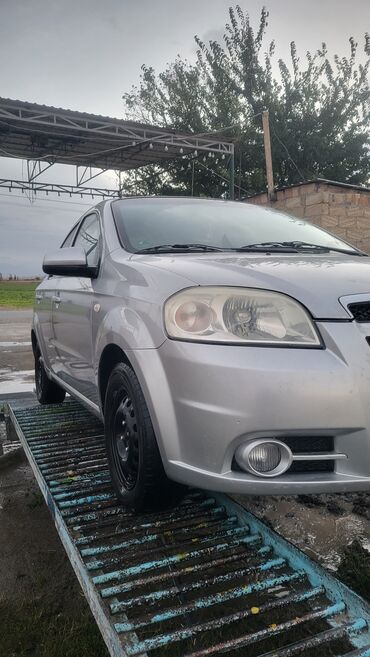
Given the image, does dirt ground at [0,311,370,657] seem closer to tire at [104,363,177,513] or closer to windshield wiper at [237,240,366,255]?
tire at [104,363,177,513]

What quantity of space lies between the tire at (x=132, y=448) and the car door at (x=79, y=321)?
409 mm

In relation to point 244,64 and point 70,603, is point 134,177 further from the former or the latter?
point 70,603

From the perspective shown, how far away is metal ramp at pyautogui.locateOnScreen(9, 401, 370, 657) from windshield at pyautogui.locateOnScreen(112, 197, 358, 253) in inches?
46.3

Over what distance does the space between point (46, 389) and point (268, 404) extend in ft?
9.71

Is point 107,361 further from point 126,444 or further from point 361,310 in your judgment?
point 361,310

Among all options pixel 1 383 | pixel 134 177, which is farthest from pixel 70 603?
pixel 134 177

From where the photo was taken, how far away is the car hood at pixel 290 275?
5.83ft

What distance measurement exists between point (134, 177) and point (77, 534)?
79.4 feet

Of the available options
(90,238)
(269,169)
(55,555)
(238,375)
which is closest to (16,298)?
(269,169)

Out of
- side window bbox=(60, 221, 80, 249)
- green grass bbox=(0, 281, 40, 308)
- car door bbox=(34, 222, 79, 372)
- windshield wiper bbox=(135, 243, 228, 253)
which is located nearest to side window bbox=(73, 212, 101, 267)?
side window bbox=(60, 221, 80, 249)

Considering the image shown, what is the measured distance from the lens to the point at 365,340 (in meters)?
1.70

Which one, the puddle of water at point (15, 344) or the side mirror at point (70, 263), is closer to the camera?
the side mirror at point (70, 263)

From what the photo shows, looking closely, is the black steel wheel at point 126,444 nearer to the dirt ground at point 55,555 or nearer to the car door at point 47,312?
the dirt ground at point 55,555

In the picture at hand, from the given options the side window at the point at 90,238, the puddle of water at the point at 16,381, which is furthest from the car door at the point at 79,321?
the puddle of water at the point at 16,381
